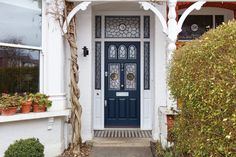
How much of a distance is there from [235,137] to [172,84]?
209cm

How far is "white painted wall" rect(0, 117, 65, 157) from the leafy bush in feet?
12.3

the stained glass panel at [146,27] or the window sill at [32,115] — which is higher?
the stained glass panel at [146,27]

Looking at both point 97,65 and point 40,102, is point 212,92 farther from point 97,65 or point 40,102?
point 97,65

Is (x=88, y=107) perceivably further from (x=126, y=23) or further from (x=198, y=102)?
(x=198, y=102)

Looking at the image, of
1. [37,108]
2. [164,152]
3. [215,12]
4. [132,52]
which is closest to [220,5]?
[215,12]

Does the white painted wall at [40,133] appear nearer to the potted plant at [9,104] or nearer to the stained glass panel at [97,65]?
the potted plant at [9,104]

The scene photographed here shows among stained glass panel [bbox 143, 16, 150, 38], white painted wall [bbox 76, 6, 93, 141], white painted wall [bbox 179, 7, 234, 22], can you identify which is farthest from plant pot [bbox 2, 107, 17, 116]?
white painted wall [bbox 179, 7, 234, 22]

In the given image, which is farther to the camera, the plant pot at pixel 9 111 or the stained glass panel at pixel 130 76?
the stained glass panel at pixel 130 76

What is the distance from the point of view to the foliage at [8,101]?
5996mm

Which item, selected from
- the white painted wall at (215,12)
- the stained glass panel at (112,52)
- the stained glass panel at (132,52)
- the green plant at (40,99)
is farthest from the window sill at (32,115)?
the white painted wall at (215,12)

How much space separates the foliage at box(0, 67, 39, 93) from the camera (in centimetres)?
638

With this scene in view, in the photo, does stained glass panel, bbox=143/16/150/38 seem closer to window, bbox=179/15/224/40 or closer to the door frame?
the door frame

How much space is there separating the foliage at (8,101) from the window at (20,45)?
0.83 feet

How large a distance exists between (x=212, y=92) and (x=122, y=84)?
6.11 m
